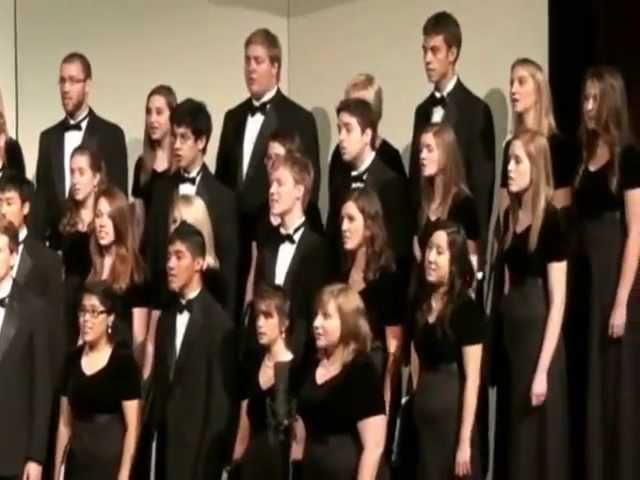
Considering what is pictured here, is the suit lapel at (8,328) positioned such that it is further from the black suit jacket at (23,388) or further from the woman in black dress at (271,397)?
the woman in black dress at (271,397)

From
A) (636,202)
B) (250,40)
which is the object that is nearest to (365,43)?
(250,40)

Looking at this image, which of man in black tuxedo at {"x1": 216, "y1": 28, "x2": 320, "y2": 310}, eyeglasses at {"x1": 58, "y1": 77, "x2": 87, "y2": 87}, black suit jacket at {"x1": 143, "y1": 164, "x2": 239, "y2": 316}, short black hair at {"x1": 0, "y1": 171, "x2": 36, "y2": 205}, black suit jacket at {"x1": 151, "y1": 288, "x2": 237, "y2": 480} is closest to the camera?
black suit jacket at {"x1": 151, "y1": 288, "x2": 237, "y2": 480}

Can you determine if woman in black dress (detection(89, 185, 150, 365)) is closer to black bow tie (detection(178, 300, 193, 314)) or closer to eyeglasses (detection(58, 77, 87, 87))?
black bow tie (detection(178, 300, 193, 314))

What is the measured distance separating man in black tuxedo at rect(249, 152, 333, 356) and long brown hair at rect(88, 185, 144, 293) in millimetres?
497

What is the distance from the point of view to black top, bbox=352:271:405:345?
17.7 ft

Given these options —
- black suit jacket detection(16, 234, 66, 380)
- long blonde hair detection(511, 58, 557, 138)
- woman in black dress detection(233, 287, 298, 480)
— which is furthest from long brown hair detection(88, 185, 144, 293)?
long blonde hair detection(511, 58, 557, 138)

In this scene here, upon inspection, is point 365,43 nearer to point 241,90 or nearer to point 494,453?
point 241,90

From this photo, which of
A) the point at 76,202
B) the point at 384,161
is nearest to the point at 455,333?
the point at 384,161

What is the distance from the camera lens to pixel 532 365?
17.2 ft

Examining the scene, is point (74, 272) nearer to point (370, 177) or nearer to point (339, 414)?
point (370, 177)

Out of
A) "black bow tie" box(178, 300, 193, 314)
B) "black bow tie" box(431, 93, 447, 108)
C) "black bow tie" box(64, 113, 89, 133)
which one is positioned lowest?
"black bow tie" box(178, 300, 193, 314)

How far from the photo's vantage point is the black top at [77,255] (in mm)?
5918

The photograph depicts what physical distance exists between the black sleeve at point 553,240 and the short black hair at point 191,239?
1204 millimetres

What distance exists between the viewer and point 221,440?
5.42 m
